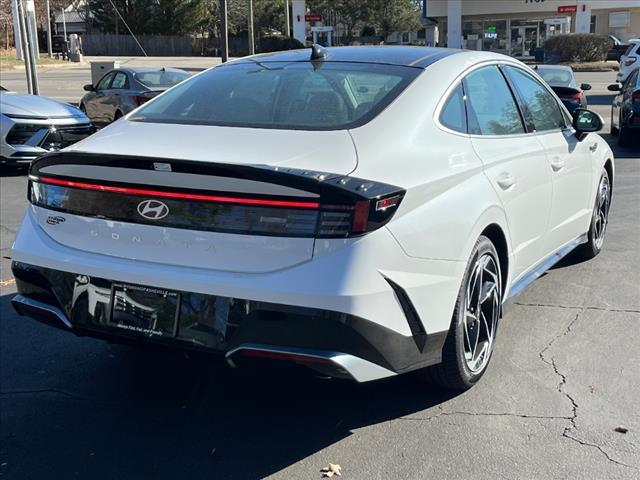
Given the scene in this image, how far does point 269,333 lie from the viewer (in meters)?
2.90

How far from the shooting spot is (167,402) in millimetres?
3744

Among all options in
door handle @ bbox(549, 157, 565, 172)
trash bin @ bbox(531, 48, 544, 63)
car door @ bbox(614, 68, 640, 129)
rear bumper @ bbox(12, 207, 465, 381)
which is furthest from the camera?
trash bin @ bbox(531, 48, 544, 63)

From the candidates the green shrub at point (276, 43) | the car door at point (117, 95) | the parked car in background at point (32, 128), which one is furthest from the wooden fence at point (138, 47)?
the parked car in background at point (32, 128)

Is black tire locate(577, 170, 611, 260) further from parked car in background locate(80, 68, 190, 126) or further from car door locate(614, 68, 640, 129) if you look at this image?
parked car in background locate(80, 68, 190, 126)

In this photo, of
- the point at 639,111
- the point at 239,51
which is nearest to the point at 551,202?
the point at 639,111

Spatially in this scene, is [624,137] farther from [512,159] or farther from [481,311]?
[481,311]

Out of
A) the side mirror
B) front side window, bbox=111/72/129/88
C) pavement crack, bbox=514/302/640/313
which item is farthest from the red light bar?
front side window, bbox=111/72/129/88

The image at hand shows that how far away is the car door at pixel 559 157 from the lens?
465 cm

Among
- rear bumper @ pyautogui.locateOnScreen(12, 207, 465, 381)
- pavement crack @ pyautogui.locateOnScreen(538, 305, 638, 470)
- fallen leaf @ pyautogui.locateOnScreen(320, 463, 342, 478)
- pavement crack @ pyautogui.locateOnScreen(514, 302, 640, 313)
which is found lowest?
pavement crack @ pyautogui.locateOnScreen(514, 302, 640, 313)

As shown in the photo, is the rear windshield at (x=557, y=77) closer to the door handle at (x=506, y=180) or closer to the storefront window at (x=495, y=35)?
the door handle at (x=506, y=180)

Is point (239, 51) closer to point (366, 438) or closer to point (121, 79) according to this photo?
point (121, 79)

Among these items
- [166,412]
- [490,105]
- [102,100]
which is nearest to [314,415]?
[166,412]

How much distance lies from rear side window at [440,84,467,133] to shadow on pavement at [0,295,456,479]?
1374mm

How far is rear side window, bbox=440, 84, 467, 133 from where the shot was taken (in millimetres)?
3637
